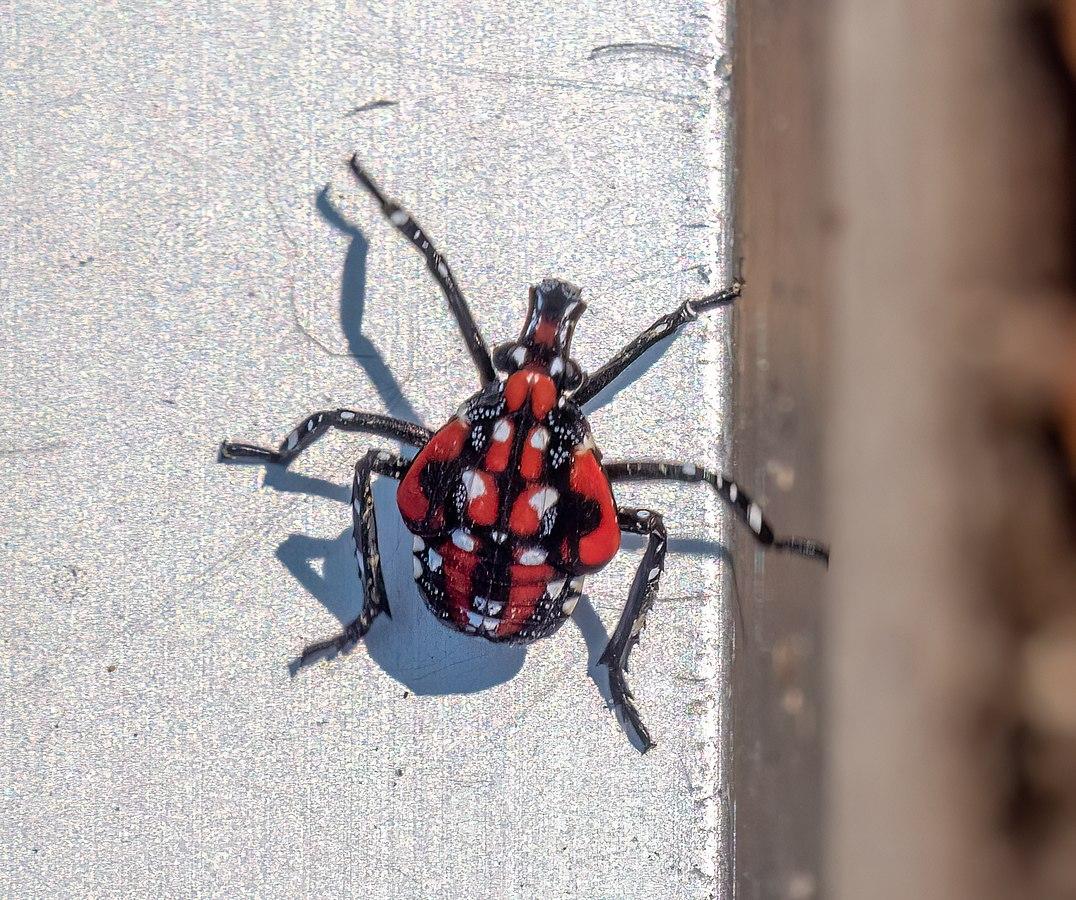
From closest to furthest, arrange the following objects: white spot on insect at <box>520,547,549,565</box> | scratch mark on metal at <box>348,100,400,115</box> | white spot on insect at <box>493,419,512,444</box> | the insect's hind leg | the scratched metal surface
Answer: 1. white spot on insect at <box>520,547,549,565</box>
2. white spot on insect at <box>493,419,512,444</box>
3. the insect's hind leg
4. the scratched metal surface
5. scratch mark on metal at <box>348,100,400,115</box>

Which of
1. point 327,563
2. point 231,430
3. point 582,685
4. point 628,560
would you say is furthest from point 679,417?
point 231,430

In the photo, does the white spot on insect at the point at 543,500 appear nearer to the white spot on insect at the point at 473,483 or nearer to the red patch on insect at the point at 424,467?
the white spot on insect at the point at 473,483

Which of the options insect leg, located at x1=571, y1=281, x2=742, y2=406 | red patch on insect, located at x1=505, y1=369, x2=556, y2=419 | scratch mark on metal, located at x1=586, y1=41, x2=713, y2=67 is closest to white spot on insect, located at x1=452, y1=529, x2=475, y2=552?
red patch on insect, located at x1=505, y1=369, x2=556, y2=419

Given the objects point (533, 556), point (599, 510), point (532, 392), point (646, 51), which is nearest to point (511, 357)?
point (532, 392)

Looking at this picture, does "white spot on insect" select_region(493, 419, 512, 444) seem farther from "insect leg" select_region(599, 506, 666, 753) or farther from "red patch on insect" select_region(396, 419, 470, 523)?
"insect leg" select_region(599, 506, 666, 753)

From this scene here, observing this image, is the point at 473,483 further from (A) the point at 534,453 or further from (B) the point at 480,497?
(A) the point at 534,453
